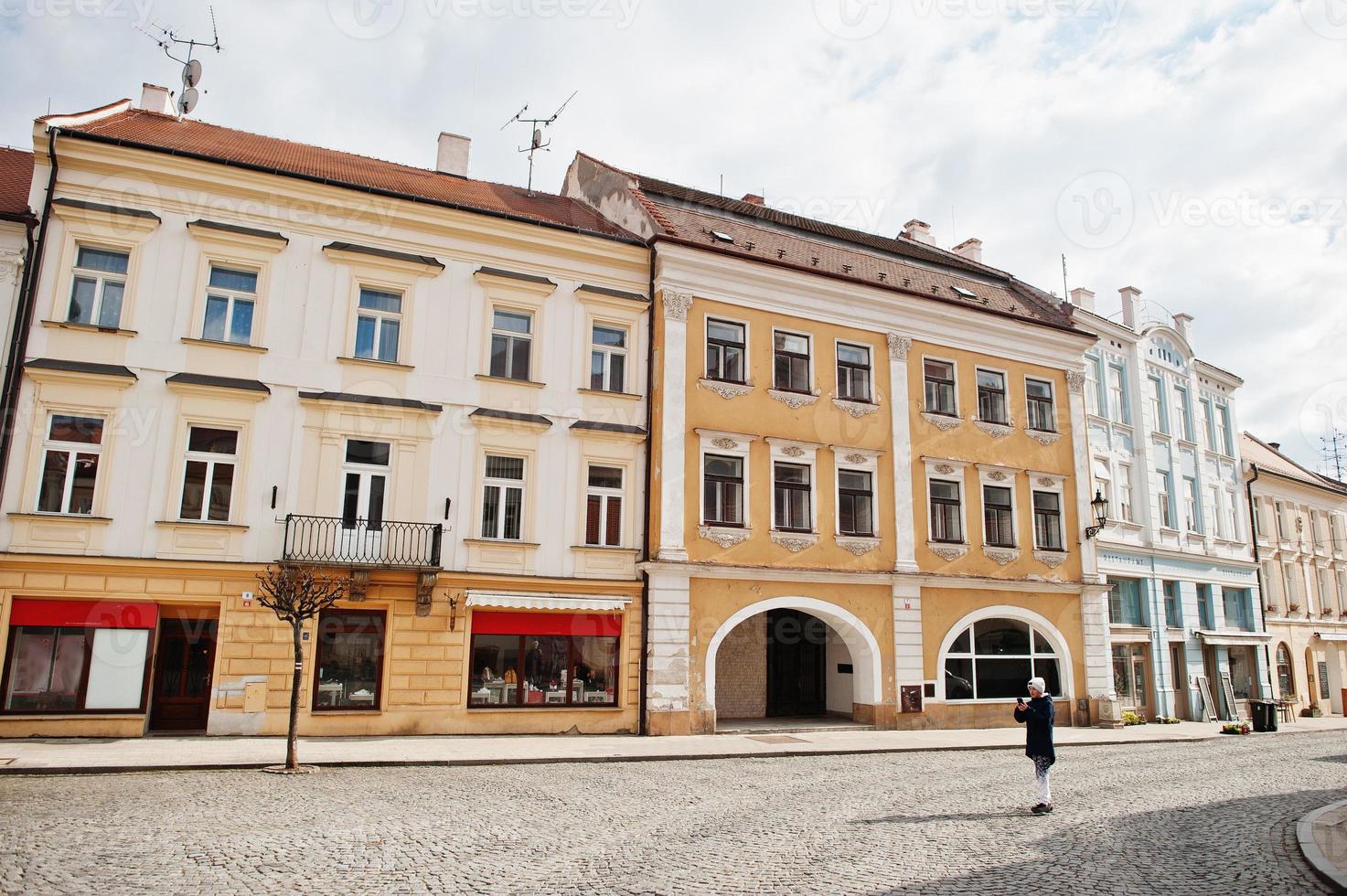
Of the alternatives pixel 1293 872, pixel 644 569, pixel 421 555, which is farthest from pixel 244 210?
pixel 1293 872

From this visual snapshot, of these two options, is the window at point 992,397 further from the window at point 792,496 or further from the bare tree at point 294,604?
the bare tree at point 294,604

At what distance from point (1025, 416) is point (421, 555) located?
1614 cm

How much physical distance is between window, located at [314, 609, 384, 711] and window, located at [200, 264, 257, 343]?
18.3 feet

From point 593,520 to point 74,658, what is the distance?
9.49m

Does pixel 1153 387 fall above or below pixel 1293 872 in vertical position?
above

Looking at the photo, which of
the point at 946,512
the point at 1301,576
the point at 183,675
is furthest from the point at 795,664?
the point at 1301,576

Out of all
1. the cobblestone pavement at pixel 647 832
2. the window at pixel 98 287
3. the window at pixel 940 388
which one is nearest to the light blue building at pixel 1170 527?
the window at pixel 940 388

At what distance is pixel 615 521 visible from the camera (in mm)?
19875

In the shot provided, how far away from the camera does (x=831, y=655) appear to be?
23266mm

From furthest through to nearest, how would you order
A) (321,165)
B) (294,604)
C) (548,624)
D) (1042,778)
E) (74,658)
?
(321,165) → (548,624) → (74,658) → (294,604) → (1042,778)

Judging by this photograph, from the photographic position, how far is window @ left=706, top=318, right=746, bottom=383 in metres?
21.1

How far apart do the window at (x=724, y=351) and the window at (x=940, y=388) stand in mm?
5368

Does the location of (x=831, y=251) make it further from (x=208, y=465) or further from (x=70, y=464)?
(x=70, y=464)

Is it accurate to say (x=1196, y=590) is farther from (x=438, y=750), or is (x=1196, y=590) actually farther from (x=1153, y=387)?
(x=438, y=750)
